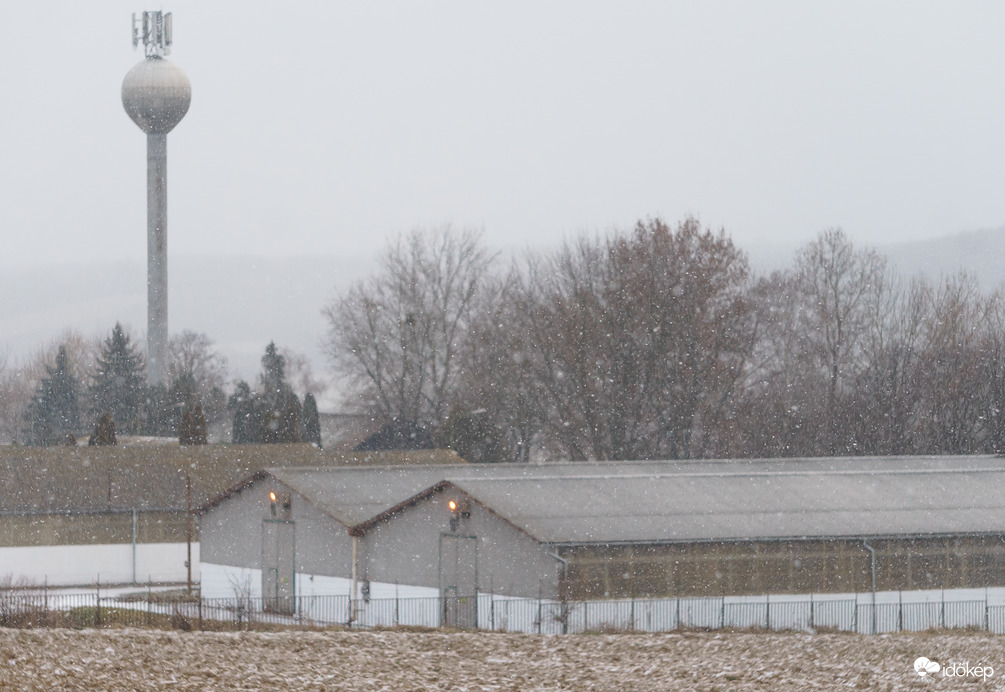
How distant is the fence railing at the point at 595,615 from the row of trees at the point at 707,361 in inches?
1207

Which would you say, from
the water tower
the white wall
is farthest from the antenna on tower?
the white wall

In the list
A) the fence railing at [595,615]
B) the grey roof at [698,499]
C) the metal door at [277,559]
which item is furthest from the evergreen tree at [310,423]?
the fence railing at [595,615]

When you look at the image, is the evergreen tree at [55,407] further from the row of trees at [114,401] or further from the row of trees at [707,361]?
the row of trees at [707,361]

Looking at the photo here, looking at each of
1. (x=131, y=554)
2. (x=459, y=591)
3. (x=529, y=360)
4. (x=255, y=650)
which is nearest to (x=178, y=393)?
(x=529, y=360)

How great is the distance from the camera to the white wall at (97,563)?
5244 cm

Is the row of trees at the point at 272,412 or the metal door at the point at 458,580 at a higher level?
the row of trees at the point at 272,412

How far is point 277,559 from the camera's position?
4212cm

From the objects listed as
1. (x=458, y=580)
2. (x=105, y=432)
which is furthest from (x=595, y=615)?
(x=105, y=432)

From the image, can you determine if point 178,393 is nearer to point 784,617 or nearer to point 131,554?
point 131,554

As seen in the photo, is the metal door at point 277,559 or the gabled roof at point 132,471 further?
the gabled roof at point 132,471

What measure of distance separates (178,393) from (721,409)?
144 feet

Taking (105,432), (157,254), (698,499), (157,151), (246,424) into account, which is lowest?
(698,499)

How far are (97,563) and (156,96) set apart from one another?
5012 cm

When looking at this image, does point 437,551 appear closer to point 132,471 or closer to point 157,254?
point 132,471
